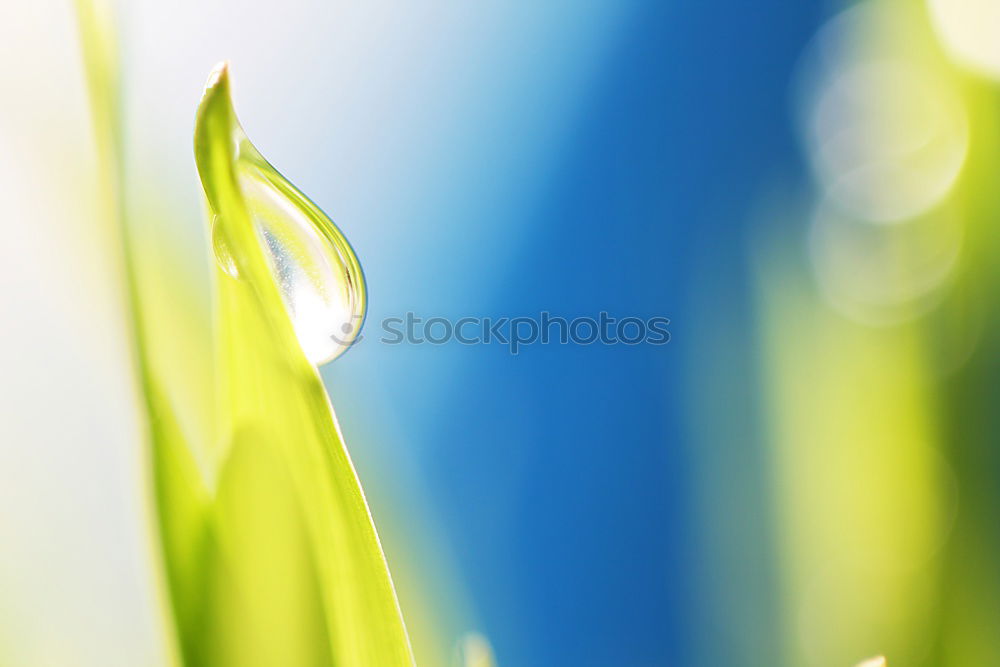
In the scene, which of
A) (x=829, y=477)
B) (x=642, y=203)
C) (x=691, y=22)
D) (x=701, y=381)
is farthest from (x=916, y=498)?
(x=691, y=22)

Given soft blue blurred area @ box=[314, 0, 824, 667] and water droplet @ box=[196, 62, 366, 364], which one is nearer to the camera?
water droplet @ box=[196, 62, 366, 364]

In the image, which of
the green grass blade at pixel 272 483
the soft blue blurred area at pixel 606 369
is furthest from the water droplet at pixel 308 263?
the soft blue blurred area at pixel 606 369

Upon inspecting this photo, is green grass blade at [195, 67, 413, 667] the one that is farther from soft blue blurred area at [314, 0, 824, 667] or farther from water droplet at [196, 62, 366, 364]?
soft blue blurred area at [314, 0, 824, 667]

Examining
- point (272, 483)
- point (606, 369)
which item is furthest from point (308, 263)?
point (606, 369)

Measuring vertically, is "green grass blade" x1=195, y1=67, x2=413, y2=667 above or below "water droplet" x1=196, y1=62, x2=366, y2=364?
below

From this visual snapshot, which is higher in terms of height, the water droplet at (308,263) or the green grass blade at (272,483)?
the water droplet at (308,263)

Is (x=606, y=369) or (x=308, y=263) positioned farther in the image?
(x=606, y=369)

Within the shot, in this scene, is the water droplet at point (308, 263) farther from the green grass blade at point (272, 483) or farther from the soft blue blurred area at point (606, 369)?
the soft blue blurred area at point (606, 369)

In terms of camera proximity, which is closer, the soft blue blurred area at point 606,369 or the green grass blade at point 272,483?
the green grass blade at point 272,483

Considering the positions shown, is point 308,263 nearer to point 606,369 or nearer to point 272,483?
point 272,483

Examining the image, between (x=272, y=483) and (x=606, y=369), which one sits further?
(x=606, y=369)

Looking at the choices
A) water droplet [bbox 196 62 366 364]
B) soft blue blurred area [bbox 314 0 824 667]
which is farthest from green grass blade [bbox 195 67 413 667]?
soft blue blurred area [bbox 314 0 824 667]
